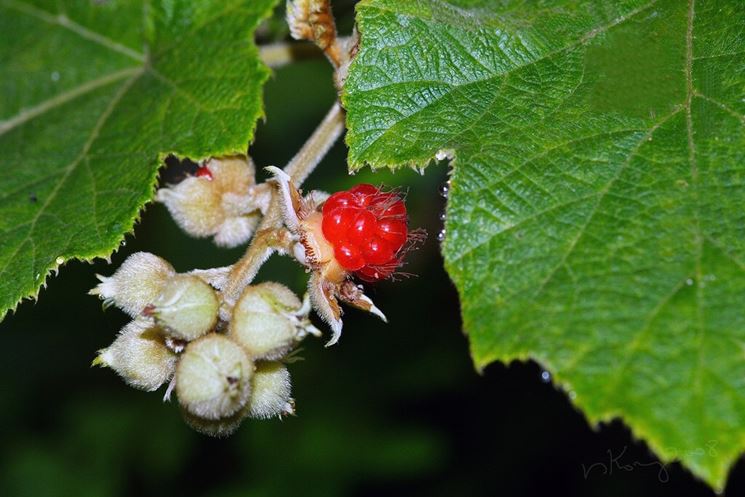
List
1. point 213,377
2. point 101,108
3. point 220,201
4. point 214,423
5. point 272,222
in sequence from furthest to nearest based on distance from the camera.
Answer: point 101,108 < point 220,201 < point 272,222 < point 214,423 < point 213,377

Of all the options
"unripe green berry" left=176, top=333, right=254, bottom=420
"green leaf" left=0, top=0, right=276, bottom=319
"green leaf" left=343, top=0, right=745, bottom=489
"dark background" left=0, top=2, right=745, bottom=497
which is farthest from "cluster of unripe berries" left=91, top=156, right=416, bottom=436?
"dark background" left=0, top=2, right=745, bottom=497

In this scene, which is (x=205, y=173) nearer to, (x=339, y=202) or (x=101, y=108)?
(x=339, y=202)

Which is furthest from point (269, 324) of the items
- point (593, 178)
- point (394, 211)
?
point (593, 178)

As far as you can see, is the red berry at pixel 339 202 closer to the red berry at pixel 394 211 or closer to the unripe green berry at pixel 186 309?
the red berry at pixel 394 211

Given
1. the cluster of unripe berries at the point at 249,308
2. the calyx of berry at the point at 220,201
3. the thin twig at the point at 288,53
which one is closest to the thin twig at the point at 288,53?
the thin twig at the point at 288,53

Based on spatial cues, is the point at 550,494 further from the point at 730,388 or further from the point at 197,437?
the point at 730,388
